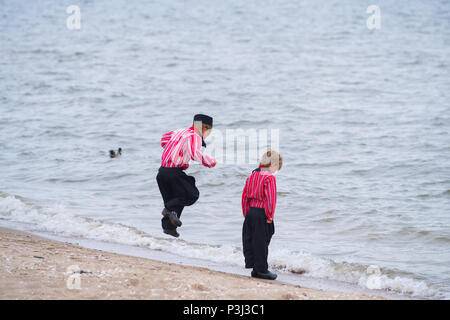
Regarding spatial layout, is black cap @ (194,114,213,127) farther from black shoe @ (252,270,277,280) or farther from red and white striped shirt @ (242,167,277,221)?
black shoe @ (252,270,277,280)

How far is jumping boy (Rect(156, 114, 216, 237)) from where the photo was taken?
21.9 feet

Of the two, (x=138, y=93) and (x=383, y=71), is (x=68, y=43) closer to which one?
(x=138, y=93)

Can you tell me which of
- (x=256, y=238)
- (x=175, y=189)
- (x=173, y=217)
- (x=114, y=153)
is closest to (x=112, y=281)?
(x=173, y=217)

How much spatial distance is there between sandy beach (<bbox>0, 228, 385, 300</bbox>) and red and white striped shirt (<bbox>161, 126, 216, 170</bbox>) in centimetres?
126

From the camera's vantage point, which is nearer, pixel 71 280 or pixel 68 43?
pixel 71 280

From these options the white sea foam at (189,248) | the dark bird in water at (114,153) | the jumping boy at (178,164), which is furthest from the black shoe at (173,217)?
the dark bird in water at (114,153)

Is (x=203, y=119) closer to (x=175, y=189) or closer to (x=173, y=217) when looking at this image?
(x=175, y=189)

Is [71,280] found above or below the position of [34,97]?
below

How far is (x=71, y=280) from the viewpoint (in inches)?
225

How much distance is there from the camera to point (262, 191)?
677 cm

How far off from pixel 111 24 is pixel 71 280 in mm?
36967

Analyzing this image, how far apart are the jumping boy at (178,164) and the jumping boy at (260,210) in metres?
0.71

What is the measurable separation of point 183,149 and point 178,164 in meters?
0.24
